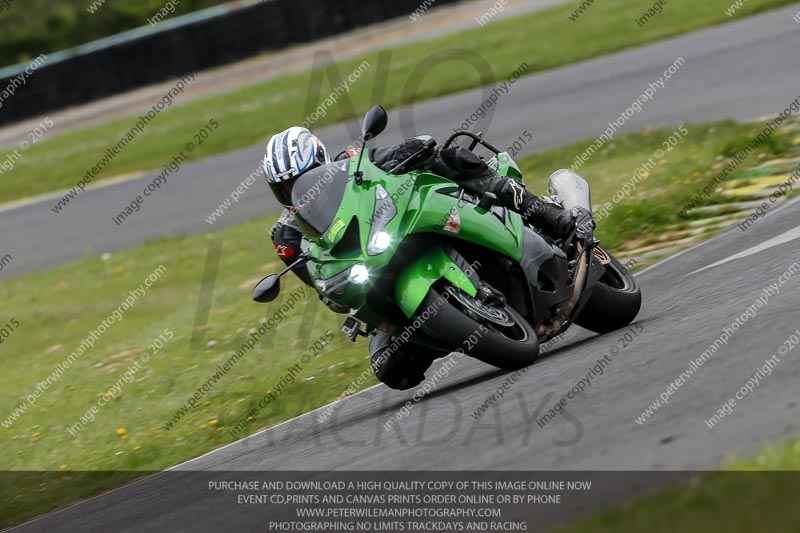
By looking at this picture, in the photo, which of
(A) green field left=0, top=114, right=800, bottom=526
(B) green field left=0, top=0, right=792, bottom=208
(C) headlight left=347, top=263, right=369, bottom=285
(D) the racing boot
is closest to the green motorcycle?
(C) headlight left=347, top=263, right=369, bottom=285

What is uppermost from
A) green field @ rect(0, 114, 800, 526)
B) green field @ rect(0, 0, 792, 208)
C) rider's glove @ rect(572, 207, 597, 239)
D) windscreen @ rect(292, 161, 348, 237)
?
windscreen @ rect(292, 161, 348, 237)

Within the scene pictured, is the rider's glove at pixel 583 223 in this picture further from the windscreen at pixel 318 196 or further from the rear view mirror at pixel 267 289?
the rear view mirror at pixel 267 289

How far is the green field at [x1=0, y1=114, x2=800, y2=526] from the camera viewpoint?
9234 mm

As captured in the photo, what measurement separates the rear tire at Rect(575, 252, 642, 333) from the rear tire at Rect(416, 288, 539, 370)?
938 millimetres

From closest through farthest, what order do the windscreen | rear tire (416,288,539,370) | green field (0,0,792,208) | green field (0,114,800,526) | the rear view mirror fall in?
rear tire (416,288,539,370) < the rear view mirror < the windscreen < green field (0,114,800,526) < green field (0,0,792,208)

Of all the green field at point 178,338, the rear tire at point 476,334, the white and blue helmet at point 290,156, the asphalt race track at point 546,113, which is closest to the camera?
the rear tire at point 476,334

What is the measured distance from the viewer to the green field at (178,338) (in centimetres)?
923

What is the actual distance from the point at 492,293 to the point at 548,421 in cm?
143

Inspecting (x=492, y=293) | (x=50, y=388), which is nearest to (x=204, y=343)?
(x=50, y=388)

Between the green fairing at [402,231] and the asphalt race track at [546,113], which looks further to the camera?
the asphalt race track at [546,113]

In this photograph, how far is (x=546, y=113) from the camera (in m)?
18.0

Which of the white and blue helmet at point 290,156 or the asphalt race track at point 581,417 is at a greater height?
the white and blue helmet at point 290,156

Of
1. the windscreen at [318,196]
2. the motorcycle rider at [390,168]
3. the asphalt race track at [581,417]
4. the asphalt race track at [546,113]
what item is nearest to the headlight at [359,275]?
the windscreen at [318,196]

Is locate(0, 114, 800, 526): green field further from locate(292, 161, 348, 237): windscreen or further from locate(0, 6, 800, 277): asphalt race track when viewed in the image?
locate(292, 161, 348, 237): windscreen
